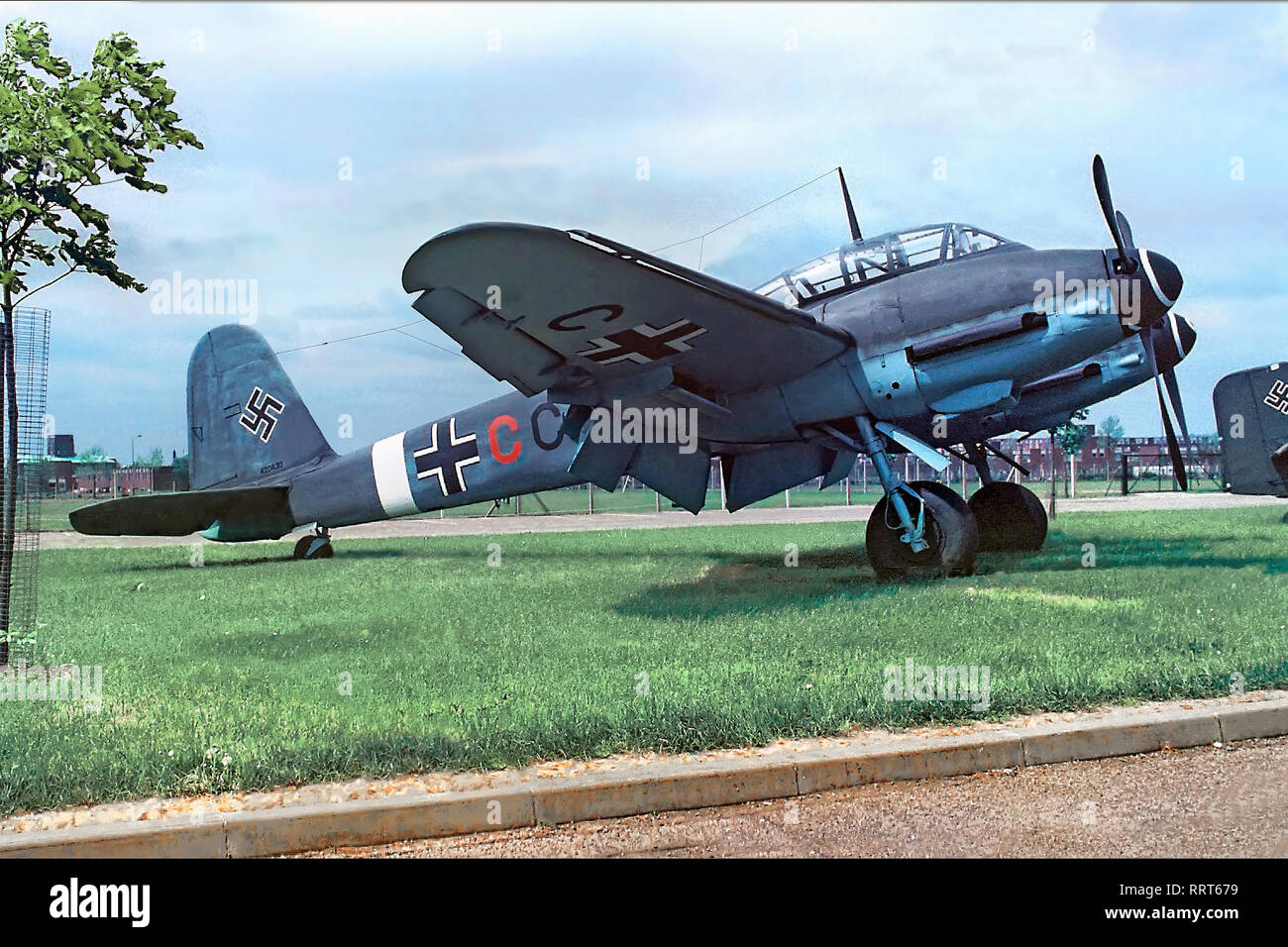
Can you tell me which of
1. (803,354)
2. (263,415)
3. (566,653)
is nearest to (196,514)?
(263,415)

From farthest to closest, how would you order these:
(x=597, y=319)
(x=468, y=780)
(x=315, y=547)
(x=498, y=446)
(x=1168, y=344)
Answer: (x=315, y=547) < (x=498, y=446) < (x=1168, y=344) < (x=597, y=319) < (x=468, y=780)

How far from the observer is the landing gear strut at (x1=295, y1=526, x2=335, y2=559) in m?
13.3

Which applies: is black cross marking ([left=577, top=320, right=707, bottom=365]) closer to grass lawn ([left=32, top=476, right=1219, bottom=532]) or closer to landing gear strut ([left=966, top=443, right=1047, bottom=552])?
landing gear strut ([left=966, top=443, right=1047, bottom=552])

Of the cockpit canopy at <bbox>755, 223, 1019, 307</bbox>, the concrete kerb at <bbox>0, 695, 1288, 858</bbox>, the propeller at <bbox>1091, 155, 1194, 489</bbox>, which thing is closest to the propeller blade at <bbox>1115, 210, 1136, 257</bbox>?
the propeller at <bbox>1091, 155, 1194, 489</bbox>

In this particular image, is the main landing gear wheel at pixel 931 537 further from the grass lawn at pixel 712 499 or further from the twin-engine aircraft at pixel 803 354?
the grass lawn at pixel 712 499

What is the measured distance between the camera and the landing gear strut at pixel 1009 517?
11.9 metres

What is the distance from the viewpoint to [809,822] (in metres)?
4.02

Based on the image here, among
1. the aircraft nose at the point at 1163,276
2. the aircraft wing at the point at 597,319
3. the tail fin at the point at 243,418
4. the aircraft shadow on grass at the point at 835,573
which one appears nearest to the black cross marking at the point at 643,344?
the aircraft wing at the point at 597,319

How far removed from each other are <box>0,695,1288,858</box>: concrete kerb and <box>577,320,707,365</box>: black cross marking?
4.67 m

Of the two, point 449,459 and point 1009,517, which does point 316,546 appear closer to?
point 449,459

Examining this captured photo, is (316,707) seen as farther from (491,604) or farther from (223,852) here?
(491,604)

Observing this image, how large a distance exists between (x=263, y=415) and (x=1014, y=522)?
1077 centimetres

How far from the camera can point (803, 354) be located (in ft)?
30.1

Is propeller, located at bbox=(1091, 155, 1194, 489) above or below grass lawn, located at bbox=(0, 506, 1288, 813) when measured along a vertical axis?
above
